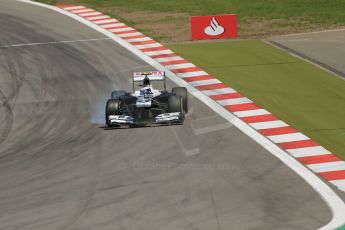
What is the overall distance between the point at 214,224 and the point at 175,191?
7.53ft

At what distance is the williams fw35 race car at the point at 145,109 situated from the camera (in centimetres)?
2530

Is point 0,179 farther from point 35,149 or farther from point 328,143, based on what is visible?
point 328,143

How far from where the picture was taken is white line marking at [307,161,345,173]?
21.9 meters

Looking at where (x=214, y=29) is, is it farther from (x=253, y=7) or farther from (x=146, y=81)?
(x=146, y=81)

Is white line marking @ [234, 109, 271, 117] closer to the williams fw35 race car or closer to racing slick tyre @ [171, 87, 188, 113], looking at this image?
racing slick tyre @ [171, 87, 188, 113]

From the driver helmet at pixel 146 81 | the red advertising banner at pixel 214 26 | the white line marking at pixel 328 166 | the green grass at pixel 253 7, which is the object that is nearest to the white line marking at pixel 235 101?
the driver helmet at pixel 146 81

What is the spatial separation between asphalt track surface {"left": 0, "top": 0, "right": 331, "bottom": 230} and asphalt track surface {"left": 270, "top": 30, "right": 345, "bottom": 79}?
6.60 m

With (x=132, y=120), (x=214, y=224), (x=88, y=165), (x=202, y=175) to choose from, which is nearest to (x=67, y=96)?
(x=132, y=120)

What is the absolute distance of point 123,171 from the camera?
2211 centimetres

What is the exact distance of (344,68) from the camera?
32.7 metres

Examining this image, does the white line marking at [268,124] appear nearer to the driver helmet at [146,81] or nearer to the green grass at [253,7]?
the driver helmet at [146,81]

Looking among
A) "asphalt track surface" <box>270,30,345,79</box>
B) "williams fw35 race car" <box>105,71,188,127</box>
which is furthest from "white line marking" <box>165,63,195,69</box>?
"williams fw35 race car" <box>105,71,188,127</box>

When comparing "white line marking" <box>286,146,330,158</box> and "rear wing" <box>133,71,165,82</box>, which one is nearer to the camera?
"white line marking" <box>286,146,330,158</box>

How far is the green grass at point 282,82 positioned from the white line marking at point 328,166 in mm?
849
